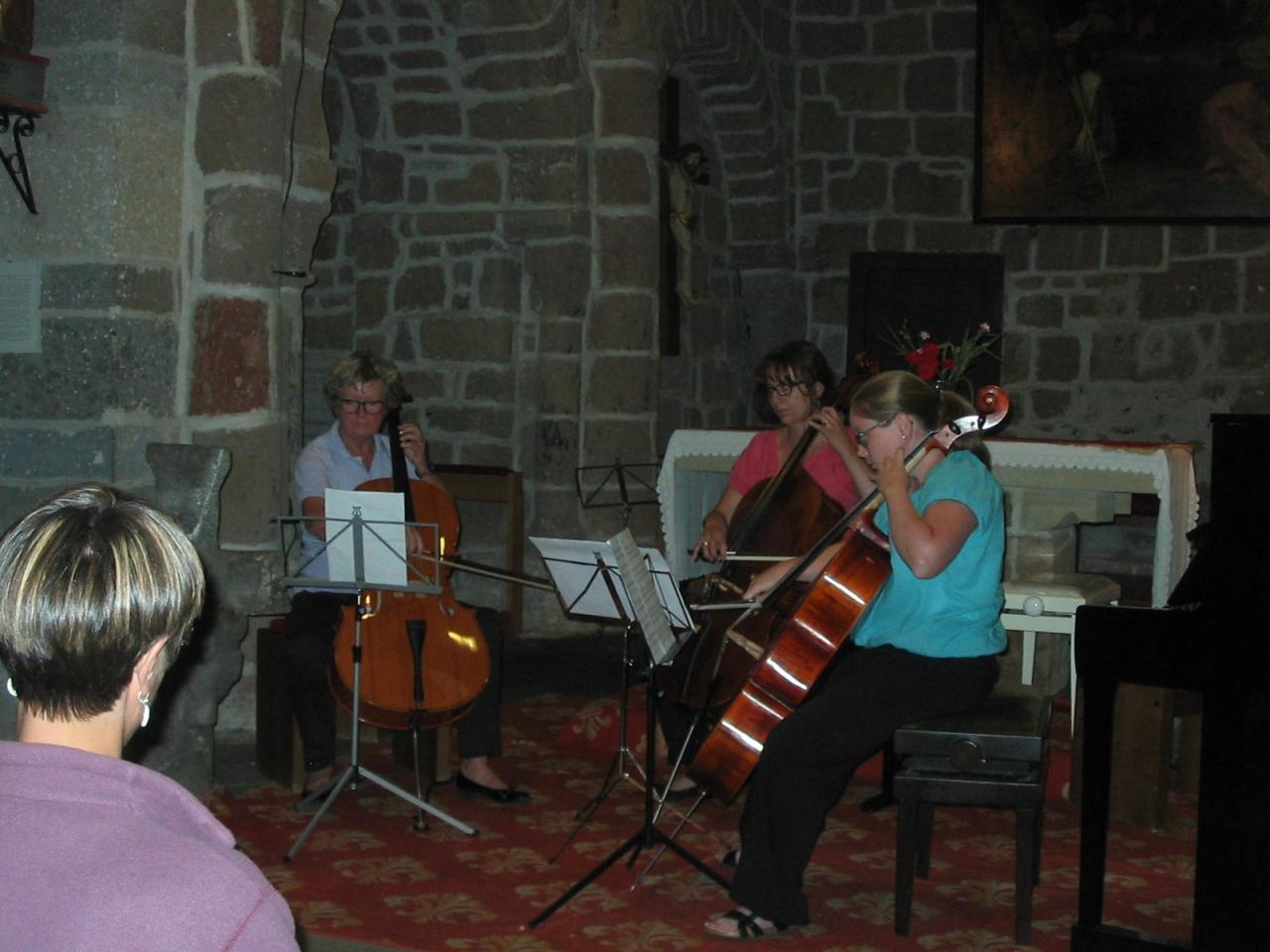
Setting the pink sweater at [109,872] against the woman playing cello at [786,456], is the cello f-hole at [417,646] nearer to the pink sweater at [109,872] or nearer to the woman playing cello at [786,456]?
the woman playing cello at [786,456]

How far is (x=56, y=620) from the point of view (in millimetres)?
1236

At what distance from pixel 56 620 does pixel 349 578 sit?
2.60m

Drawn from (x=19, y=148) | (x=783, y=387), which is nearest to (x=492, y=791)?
(x=783, y=387)

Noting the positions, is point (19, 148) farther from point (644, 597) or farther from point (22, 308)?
point (644, 597)

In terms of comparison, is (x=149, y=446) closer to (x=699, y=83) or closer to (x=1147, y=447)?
(x=1147, y=447)

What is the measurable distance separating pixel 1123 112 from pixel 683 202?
2720mm

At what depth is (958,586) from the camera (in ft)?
11.6

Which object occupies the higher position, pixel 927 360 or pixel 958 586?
pixel 927 360

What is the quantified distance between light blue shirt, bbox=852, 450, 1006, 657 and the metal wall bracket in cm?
253

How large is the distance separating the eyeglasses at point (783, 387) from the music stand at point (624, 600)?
3.85 ft

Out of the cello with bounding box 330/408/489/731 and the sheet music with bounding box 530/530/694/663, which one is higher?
the sheet music with bounding box 530/530/694/663

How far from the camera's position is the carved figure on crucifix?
27.0ft

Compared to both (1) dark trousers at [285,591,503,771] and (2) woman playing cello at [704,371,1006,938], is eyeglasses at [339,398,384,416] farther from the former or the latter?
(2) woman playing cello at [704,371,1006,938]

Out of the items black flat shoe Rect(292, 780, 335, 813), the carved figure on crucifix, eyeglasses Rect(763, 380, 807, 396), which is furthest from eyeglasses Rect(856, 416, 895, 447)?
the carved figure on crucifix
